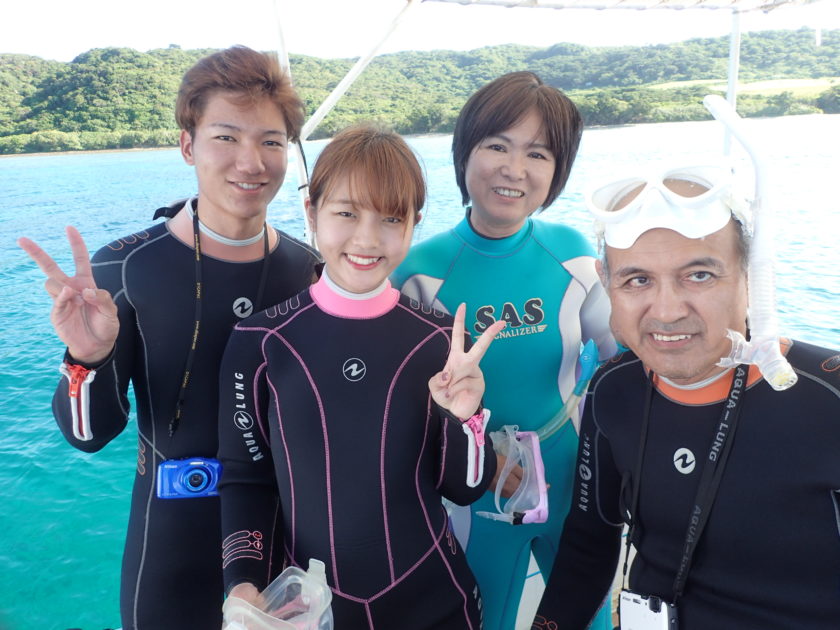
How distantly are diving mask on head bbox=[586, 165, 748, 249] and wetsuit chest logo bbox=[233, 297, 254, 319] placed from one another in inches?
34.2

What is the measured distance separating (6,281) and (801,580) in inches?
549

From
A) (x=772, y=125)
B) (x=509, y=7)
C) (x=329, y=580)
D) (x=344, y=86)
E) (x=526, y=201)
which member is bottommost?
(x=329, y=580)

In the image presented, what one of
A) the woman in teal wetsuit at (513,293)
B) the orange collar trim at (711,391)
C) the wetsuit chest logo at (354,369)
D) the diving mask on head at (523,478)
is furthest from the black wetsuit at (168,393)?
the orange collar trim at (711,391)

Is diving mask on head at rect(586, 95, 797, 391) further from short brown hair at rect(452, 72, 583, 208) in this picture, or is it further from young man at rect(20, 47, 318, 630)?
young man at rect(20, 47, 318, 630)

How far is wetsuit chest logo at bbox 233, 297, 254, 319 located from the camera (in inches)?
55.8

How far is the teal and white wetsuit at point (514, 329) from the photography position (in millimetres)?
1571

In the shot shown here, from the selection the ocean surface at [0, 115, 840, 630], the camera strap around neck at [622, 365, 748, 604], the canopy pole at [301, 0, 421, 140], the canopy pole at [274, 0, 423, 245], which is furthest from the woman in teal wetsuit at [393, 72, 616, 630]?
the canopy pole at [301, 0, 421, 140]

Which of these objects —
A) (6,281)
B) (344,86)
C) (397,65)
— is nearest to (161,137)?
(397,65)

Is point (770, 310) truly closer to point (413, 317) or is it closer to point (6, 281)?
point (413, 317)

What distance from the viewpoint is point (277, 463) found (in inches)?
46.8

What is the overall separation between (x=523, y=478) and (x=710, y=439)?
0.52 meters

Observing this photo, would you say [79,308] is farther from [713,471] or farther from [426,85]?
[426,85]

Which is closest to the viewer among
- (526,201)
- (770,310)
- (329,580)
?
(770,310)

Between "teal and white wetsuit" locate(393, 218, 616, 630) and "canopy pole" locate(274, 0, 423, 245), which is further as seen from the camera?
"canopy pole" locate(274, 0, 423, 245)
